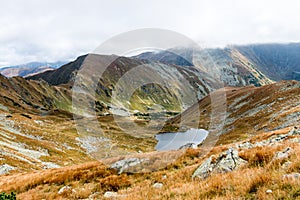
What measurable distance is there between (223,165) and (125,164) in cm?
749

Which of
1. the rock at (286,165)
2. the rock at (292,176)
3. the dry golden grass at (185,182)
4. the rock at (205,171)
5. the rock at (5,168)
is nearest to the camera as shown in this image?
the rock at (292,176)

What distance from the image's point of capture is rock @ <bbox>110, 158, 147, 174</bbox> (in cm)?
1617

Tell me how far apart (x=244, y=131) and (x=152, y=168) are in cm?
5255

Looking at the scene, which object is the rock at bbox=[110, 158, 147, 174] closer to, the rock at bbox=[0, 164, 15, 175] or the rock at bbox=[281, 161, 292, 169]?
the rock at bbox=[281, 161, 292, 169]

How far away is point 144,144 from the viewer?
111562mm

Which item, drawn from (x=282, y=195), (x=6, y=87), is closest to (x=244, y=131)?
(x=282, y=195)

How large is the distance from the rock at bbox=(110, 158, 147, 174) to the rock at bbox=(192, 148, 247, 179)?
5.54 metres

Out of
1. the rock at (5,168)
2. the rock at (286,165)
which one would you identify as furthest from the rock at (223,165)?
the rock at (5,168)

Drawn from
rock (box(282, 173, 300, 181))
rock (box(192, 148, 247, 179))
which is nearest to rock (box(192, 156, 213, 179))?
rock (box(192, 148, 247, 179))

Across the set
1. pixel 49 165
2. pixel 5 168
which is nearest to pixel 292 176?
pixel 5 168

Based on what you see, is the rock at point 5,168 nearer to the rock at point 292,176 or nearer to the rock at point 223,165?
the rock at point 223,165

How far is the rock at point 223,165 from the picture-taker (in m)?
11.1

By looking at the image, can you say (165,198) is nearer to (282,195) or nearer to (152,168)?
(282,195)

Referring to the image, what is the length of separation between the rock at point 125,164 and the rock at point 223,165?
5536 millimetres
